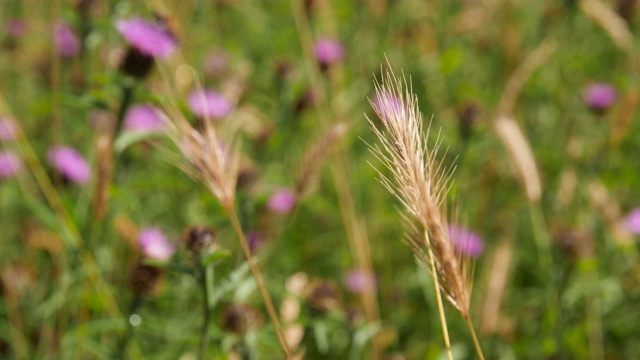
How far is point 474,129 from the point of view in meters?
2.13

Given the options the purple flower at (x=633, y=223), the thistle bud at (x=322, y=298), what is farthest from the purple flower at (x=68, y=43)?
the purple flower at (x=633, y=223)

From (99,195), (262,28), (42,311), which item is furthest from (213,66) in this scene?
(99,195)

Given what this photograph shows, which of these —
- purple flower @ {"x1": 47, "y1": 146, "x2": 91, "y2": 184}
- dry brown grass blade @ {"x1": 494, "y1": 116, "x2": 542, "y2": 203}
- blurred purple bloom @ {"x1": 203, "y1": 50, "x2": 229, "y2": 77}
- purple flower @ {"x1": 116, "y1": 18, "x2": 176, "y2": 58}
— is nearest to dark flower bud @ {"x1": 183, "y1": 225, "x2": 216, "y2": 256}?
purple flower @ {"x1": 116, "y1": 18, "x2": 176, "y2": 58}

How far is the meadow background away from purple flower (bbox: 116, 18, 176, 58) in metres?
0.04

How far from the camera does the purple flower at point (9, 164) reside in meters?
2.21

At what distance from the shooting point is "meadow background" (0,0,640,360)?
1551 millimetres

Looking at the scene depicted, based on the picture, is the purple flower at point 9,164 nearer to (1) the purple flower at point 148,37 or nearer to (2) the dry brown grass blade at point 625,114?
(1) the purple flower at point 148,37

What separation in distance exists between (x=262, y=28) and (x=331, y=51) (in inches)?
34.9

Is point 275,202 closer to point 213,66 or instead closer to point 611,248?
point 213,66

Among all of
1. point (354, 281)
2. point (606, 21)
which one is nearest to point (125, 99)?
point (354, 281)

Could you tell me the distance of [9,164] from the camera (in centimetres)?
226

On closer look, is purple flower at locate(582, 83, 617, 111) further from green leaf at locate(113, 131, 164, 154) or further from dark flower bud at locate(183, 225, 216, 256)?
dark flower bud at locate(183, 225, 216, 256)

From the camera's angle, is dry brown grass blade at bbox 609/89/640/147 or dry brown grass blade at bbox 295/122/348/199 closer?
dry brown grass blade at bbox 295/122/348/199

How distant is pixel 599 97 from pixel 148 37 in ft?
5.84
